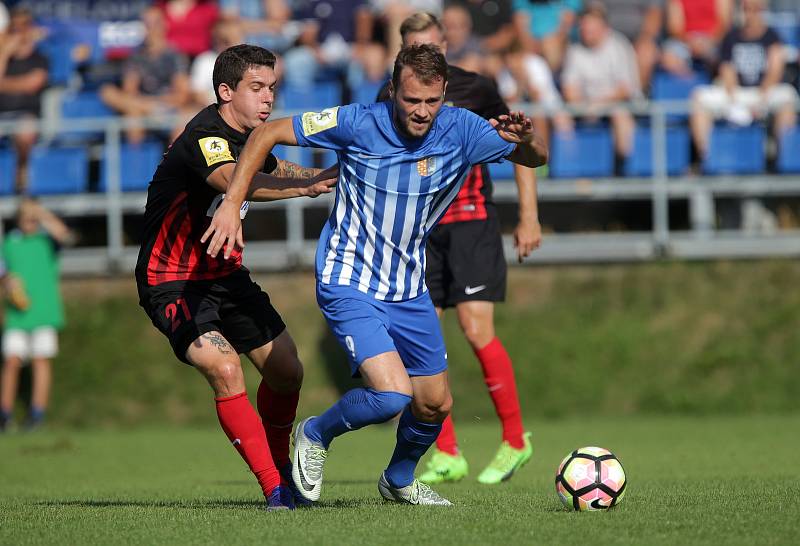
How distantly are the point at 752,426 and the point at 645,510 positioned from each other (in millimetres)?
6740

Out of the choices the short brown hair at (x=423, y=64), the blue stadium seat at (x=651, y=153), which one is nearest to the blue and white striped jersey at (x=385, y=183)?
the short brown hair at (x=423, y=64)

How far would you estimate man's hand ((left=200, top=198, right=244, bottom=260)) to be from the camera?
6.01m

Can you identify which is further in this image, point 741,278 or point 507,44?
point 507,44

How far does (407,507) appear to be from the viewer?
6680 mm

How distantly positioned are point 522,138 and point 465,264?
2563 millimetres

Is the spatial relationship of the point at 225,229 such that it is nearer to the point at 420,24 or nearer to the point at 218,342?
the point at 218,342

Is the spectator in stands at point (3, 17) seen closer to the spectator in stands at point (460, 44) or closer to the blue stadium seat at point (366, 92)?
the blue stadium seat at point (366, 92)

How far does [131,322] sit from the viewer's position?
14578 millimetres

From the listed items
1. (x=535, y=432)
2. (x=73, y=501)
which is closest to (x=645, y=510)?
(x=73, y=501)

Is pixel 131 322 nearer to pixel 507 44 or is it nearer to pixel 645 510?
pixel 507 44

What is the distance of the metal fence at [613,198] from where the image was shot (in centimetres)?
1380

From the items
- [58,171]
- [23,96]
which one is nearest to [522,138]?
[58,171]

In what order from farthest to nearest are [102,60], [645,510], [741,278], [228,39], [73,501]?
[102,60] < [228,39] < [741,278] < [73,501] < [645,510]

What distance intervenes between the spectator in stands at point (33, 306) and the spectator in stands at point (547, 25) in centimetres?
610
